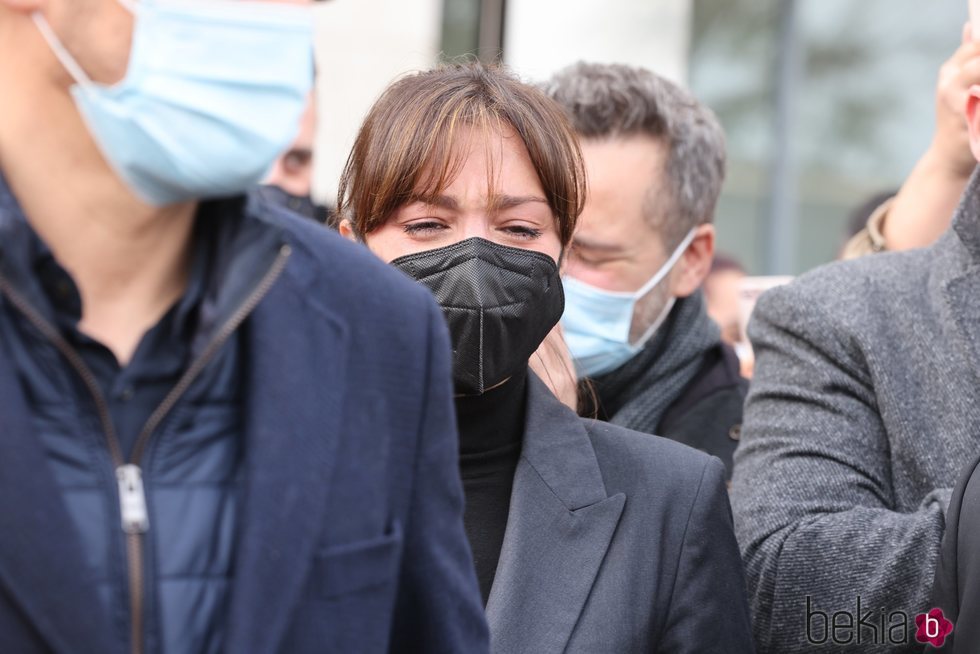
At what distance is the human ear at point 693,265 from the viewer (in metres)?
3.88

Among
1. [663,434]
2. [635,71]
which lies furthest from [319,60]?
[663,434]

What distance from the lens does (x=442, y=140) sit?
284cm

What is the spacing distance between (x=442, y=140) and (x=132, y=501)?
141 centimetres

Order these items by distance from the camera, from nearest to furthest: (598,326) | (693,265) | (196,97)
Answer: (196,97)
(598,326)
(693,265)

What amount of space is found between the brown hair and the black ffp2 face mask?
0.57 ft

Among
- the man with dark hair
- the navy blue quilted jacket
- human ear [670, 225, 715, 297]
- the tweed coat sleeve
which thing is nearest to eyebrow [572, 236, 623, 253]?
the man with dark hair

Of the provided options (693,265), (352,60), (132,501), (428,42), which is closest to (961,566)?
(132,501)

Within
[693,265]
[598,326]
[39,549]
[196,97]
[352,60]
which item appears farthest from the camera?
[352,60]

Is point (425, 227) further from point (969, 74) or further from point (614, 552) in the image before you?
point (969, 74)

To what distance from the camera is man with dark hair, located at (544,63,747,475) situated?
12.1 ft

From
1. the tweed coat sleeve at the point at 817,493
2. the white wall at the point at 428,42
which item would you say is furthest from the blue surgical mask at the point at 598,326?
the white wall at the point at 428,42

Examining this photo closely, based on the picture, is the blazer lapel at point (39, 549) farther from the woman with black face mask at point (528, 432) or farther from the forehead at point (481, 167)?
the forehead at point (481, 167)

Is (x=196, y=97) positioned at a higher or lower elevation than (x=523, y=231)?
higher
